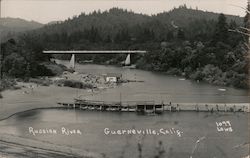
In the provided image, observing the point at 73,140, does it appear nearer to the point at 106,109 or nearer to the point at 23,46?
the point at 106,109

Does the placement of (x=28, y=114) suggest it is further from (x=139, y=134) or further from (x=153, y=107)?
(x=153, y=107)

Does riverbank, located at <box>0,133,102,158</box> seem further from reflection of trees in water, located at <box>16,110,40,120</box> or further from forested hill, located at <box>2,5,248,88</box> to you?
forested hill, located at <box>2,5,248,88</box>

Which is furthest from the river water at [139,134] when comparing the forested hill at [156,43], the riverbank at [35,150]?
the forested hill at [156,43]

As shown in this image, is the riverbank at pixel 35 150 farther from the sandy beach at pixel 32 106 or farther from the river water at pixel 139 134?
the river water at pixel 139 134

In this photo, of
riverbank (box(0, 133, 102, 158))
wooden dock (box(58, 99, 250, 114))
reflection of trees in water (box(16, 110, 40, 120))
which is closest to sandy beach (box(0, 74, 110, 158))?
riverbank (box(0, 133, 102, 158))

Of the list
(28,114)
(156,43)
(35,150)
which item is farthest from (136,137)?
(156,43)
